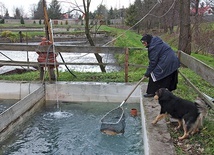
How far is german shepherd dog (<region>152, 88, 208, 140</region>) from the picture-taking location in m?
3.90

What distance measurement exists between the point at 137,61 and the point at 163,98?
34.4ft

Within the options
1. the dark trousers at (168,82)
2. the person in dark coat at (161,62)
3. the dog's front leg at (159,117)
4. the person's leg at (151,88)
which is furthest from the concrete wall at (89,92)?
the dog's front leg at (159,117)

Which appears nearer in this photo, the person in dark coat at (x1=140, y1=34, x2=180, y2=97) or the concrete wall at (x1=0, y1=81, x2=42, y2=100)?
the person in dark coat at (x1=140, y1=34, x2=180, y2=97)

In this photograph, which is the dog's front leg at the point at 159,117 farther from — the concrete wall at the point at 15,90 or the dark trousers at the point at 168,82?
the concrete wall at the point at 15,90

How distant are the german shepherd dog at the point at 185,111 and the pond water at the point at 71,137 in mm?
853

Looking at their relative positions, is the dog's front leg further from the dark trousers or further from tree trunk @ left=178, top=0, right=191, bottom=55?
tree trunk @ left=178, top=0, right=191, bottom=55

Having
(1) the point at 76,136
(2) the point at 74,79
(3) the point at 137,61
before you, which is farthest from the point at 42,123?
(3) the point at 137,61

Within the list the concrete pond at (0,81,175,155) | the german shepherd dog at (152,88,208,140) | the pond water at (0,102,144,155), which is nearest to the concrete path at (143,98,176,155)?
the concrete pond at (0,81,175,155)

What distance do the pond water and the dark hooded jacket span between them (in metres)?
1.18

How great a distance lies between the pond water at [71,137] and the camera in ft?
14.9

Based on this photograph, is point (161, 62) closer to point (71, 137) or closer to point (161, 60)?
point (161, 60)

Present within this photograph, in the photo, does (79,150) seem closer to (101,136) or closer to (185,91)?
(101,136)

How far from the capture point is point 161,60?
5402 millimetres

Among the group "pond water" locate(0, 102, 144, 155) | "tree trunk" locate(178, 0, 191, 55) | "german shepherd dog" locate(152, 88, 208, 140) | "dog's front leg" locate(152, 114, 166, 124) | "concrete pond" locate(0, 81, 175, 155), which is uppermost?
"tree trunk" locate(178, 0, 191, 55)
